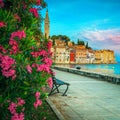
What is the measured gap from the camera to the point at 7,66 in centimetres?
396

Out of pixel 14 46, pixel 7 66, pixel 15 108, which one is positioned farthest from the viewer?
pixel 15 108

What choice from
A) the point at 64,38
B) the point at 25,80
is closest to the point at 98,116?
the point at 25,80

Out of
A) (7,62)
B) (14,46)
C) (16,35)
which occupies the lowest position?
(7,62)

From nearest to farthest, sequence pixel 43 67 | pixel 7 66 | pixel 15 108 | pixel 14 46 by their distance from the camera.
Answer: pixel 7 66
pixel 14 46
pixel 15 108
pixel 43 67

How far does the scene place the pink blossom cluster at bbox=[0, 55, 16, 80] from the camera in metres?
3.96

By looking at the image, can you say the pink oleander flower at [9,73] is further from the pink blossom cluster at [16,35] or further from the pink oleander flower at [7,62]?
the pink blossom cluster at [16,35]

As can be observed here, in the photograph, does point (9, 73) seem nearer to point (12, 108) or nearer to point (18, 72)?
point (18, 72)

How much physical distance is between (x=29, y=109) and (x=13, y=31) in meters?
1.22

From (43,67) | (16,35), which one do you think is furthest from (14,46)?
(43,67)

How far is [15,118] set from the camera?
4324mm

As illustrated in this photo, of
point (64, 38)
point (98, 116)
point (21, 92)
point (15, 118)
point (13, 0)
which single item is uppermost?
point (64, 38)

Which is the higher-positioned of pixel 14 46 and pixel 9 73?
pixel 14 46

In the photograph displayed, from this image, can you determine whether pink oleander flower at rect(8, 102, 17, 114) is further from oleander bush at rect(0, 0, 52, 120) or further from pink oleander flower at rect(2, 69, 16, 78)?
pink oleander flower at rect(2, 69, 16, 78)

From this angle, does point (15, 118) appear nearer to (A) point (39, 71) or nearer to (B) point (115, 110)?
(A) point (39, 71)
